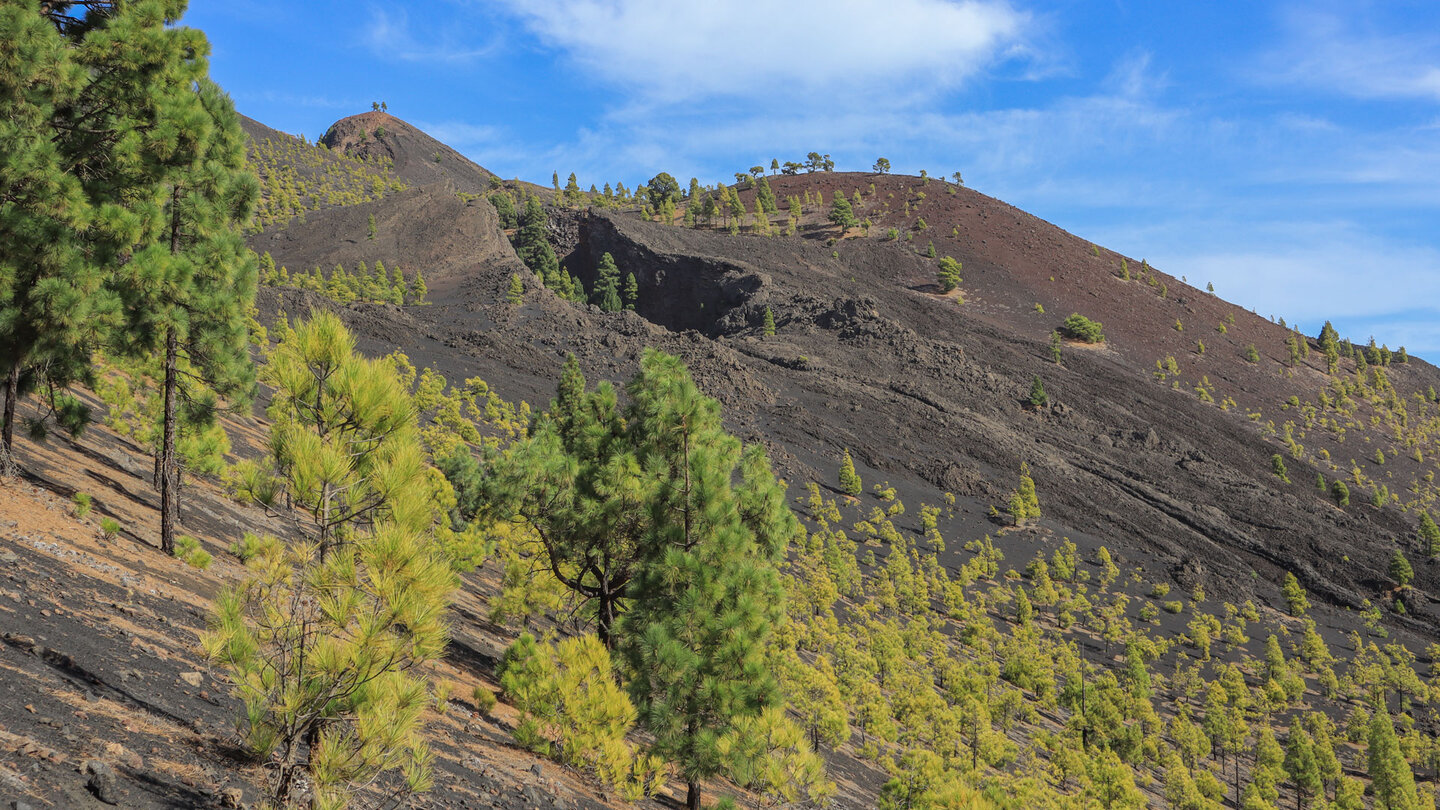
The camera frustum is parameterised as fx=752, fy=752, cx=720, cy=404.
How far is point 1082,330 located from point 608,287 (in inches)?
2897

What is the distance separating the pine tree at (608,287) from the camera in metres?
110

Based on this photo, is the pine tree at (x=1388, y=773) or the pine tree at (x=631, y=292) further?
the pine tree at (x=631, y=292)

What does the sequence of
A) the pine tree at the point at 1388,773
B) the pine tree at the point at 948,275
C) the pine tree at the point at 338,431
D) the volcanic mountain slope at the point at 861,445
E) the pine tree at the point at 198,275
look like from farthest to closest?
1. the pine tree at the point at 948,275
2. the pine tree at the point at 1388,773
3. the pine tree at the point at 198,275
4. the volcanic mountain slope at the point at 861,445
5. the pine tree at the point at 338,431

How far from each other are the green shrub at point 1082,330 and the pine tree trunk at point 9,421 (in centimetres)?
12495

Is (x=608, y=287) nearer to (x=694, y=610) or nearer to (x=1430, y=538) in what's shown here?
(x=694, y=610)

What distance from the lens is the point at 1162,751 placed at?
53.2 metres

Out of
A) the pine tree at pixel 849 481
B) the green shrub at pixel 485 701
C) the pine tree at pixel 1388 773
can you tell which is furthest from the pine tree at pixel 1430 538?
the green shrub at pixel 485 701

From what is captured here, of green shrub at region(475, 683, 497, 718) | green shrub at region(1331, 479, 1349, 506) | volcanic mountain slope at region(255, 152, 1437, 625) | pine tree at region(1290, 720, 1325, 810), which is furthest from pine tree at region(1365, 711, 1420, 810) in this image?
green shrub at region(475, 683, 497, 718)

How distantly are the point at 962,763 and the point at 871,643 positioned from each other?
14.3 metres

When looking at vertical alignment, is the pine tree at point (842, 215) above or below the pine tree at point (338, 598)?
above

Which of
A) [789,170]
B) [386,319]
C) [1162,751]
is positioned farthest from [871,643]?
[789,170]

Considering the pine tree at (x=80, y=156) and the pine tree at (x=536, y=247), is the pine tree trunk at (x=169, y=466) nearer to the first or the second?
the pine tree at (x=80, y=156)

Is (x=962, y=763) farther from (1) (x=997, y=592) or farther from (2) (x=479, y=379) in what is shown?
(2) (x=479, y=379)

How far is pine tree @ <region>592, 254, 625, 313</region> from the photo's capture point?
110 metres
